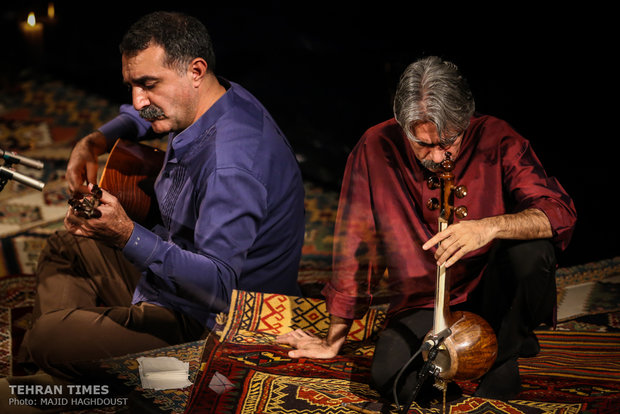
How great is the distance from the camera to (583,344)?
2854 millimetres

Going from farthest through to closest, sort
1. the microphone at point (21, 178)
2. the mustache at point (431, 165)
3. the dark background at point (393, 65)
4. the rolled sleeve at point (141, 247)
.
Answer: the dark background at point (393, 65) < the rolled sleeve at point (141, 247) < the mustache at point (431, 165) < the microphone at point (21, 178)

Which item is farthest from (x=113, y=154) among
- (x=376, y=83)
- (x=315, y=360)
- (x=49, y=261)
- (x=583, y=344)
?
(x=583, y=344)

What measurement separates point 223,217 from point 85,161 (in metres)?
1.09

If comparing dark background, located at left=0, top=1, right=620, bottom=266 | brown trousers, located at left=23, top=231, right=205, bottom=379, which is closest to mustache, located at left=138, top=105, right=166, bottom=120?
brown trousers, located at left=23, top=231, right=205, bottom=379

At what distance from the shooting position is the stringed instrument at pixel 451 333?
6.95ft

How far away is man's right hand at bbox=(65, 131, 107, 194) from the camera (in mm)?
3203

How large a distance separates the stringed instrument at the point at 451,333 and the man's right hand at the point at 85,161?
1.70 m

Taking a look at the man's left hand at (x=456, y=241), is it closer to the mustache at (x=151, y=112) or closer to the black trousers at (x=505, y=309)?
the black trousers at (x=505, y=309)

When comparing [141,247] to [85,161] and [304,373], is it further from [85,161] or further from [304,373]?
[85,161]

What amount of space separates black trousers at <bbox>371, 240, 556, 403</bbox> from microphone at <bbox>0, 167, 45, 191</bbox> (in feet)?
3.96

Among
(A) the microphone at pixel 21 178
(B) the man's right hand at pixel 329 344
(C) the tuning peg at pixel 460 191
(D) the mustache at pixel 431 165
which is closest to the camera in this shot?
(C) the tuning peg at pixel 460 191

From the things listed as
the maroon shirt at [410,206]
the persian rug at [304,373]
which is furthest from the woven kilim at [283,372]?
the maroon shirt at [410,206]

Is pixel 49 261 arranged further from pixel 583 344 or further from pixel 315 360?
pixel 583 344

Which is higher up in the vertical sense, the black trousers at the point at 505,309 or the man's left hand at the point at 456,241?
the man's left hand at the point at 456,241
